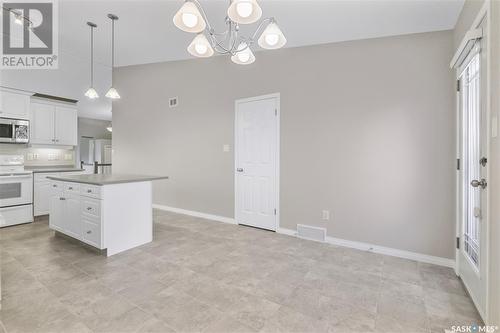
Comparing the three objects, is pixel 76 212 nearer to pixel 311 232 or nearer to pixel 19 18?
pixel 19 18

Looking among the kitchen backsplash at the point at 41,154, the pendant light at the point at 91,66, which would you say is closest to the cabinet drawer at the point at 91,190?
the pendant light at the point at 91,66

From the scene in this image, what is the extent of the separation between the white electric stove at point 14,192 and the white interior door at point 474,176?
5888mm

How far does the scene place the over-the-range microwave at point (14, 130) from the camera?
3945 mm

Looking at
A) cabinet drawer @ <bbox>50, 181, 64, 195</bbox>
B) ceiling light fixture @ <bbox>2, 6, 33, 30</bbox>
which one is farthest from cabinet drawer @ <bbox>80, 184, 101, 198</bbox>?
ceiling light fixture @ <bbox>2, 6, 33, 30</bbox>

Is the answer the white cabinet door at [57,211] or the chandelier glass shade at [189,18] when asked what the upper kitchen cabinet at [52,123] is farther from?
the chandelier glass shade at [189,18]

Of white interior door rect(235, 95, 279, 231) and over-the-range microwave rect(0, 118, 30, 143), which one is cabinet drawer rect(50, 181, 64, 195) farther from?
white interior door rect(235, 95, 279, 231)

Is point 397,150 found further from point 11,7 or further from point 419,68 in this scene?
point 11,7

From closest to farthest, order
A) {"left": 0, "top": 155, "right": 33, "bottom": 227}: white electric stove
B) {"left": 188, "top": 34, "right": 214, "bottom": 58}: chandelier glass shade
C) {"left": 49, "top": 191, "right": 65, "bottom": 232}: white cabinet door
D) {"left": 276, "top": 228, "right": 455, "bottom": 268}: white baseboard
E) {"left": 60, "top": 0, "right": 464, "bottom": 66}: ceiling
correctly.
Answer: {"left": 188, "top": 34, "right": 214, "bottom": 58}: chandelier glass shade < {"left": 60, "top": 0, "right": 464, "bottom": 66}: ceiling < {"left": 276, "top": 228, "right": 455, "bottom": 268}: white baseboard < {"left": 49, "top": 191, "right": 65, "bottom": 232}: white cabinet door < {"left": 0, "top": 155, "right": 33, "bottom": 227}: white electric stove

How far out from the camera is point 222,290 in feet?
7.03

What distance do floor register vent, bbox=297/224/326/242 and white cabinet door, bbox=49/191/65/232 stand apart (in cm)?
328

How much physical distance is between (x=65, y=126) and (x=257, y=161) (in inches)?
160

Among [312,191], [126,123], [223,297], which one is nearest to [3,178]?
[126,123]

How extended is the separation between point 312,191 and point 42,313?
3.06 m

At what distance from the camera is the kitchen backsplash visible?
4.32 meters
